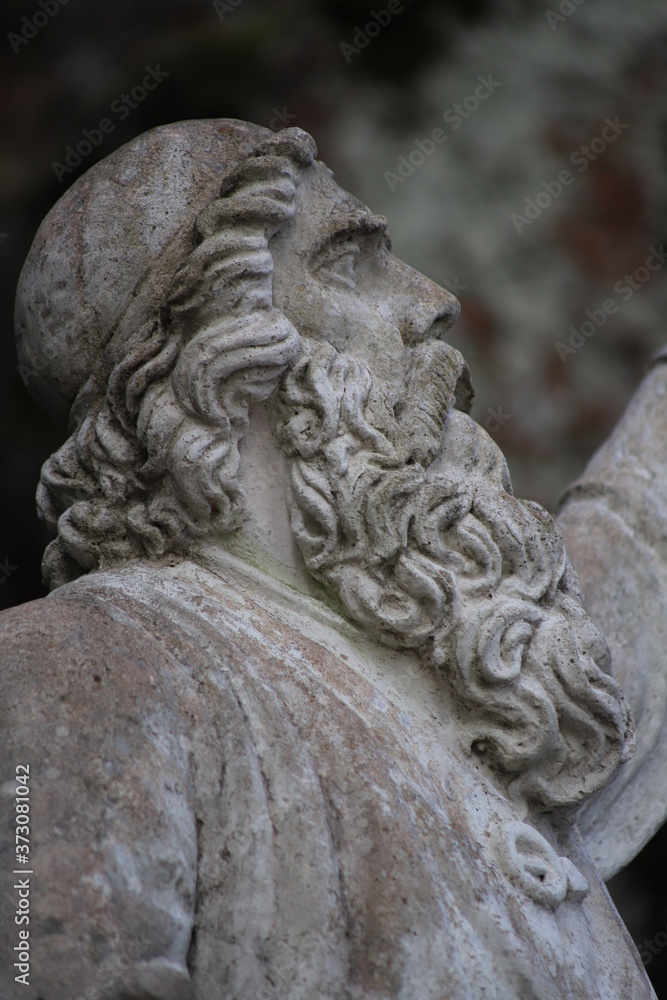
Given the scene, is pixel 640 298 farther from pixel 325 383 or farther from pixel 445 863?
pixel 445 863

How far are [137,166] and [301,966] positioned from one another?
137 centimetres

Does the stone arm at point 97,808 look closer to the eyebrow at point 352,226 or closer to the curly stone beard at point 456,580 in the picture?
the curly stone beard at point 456,580

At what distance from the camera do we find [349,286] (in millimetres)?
2119

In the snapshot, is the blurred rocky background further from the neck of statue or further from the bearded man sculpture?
the neck of statue

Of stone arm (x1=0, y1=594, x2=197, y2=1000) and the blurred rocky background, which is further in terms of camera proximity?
the blurred rocky background

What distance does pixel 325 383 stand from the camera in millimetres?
1976

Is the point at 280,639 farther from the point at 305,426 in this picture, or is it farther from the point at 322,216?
the point at 322,216

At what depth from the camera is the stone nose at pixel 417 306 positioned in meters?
2.15

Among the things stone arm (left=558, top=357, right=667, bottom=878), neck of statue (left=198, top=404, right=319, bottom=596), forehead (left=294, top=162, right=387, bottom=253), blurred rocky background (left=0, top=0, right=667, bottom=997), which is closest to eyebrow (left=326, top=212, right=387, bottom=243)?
forehead (left=294, top=162, right=387, bottom=253)

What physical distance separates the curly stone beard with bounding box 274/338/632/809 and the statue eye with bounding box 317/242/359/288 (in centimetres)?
16

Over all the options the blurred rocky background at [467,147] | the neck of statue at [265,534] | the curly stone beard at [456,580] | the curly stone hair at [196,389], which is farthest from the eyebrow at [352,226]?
the blurred rocky background at [467,147]

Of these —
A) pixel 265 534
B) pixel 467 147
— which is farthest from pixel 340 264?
pixel 467 147

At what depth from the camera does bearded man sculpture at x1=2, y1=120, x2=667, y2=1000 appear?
5.21 ft

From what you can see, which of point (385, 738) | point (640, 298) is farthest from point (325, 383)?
point (640, 298)
